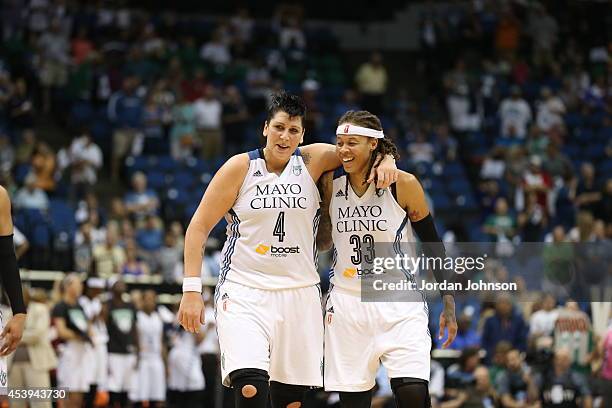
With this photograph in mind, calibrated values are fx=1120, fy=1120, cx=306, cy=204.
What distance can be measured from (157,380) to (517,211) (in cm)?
809

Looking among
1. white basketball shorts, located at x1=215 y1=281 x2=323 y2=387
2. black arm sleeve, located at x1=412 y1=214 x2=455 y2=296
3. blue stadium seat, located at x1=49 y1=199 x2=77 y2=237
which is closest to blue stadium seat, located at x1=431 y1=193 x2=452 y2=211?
blue stadium seat, located at x1=49 y1=199 x2=77 y2=237

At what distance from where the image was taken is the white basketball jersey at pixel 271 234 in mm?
7695

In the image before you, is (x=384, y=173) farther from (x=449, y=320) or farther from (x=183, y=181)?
(x=183, y=181)

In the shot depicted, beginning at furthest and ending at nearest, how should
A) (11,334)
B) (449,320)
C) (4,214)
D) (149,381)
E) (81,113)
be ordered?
(81,113) → (149,381) → (449,320) → (4,214) → (11,334)

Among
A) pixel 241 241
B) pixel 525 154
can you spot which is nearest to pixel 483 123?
pixel 525 154

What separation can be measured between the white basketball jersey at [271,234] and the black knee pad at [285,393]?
70 cm

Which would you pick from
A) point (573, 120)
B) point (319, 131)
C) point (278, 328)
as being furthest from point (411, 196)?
point (573, 120)

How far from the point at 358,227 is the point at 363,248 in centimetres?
15

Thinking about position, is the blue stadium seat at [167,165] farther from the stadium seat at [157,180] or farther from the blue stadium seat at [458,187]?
the blue stadium seat at [458,187]

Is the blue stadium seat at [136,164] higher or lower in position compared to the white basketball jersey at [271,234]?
higher

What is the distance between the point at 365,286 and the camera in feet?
25.6

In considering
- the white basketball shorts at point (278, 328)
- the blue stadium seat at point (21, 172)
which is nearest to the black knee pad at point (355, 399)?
the white basketball shorts at point (278, 328)

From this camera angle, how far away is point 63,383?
528 inches

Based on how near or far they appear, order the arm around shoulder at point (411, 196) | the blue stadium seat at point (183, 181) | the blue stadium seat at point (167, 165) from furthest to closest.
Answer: the blue stadium seat at point (167, 165)
the blue stadium seat at point (183, 181)
the arm around shoulder at point (411, 196)
